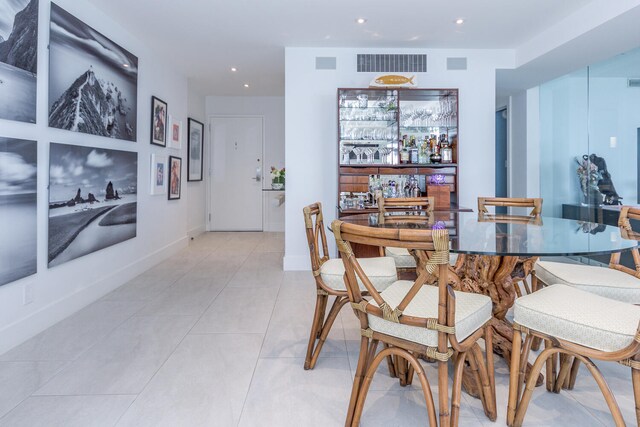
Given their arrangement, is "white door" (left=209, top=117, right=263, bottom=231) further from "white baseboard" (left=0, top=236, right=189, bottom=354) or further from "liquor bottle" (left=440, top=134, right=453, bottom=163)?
"liquor bottle" (left=440, top=134, right=453, bottom=163)

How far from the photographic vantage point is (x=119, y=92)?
3.61 meters

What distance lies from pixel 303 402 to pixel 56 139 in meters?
2.60

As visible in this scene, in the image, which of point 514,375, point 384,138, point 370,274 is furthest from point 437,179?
point 514,375

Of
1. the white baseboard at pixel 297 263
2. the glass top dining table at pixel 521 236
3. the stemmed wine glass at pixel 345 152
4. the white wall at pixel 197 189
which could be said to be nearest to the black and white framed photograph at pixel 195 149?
the white wall at pixel 197 189

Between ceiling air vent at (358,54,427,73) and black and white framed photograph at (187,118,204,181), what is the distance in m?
3.32

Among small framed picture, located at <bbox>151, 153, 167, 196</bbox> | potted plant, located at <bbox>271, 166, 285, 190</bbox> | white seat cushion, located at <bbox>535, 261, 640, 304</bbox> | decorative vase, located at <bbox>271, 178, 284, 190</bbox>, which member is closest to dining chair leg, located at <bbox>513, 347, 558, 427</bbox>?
white seat cushion, located at <bbox>535, 261, 640, 304</bbox>

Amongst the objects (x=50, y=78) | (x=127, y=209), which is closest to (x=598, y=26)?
(x=50, y=78)

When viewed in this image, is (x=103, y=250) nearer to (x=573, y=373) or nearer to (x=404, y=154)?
(x=404, y=154)

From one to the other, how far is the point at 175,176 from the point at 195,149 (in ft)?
5.44

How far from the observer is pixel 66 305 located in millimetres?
2865

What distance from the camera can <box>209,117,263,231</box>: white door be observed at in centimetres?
708

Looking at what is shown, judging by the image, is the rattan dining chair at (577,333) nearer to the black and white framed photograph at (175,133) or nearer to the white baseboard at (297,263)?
the white baseboard at (297,263)

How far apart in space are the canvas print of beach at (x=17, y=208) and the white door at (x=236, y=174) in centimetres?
460

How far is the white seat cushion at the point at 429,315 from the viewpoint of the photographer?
131 centimetres
